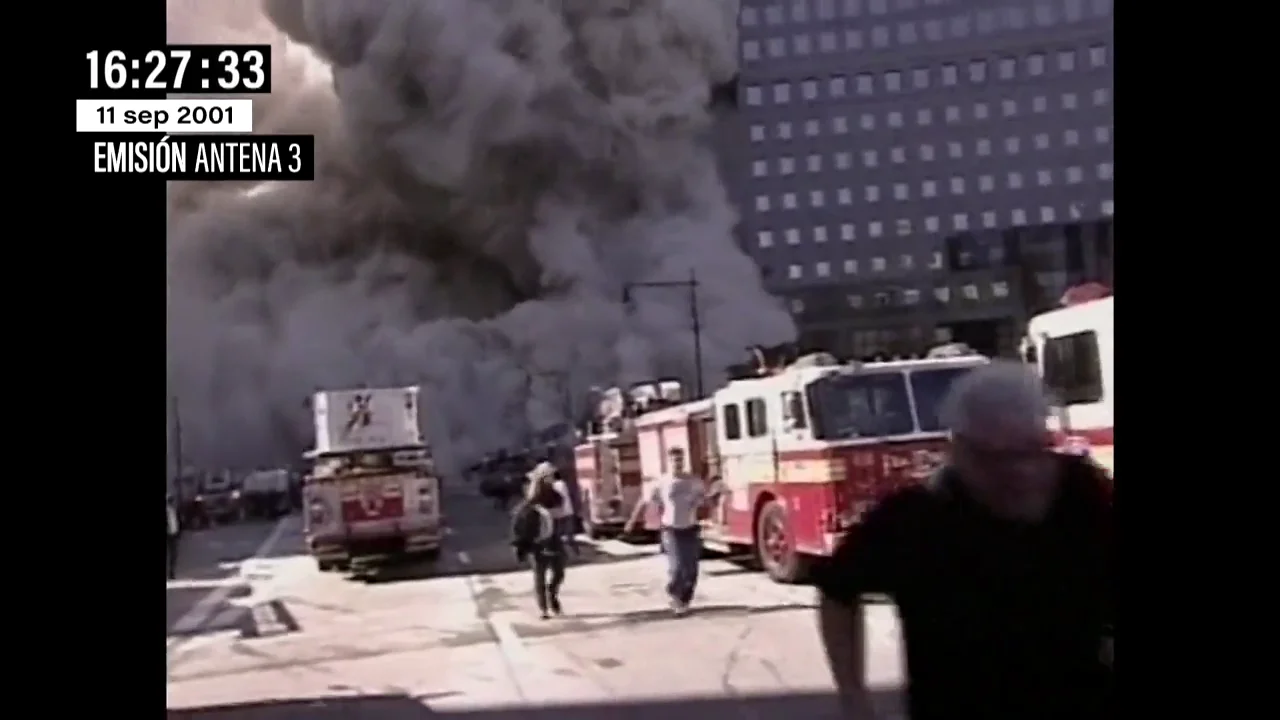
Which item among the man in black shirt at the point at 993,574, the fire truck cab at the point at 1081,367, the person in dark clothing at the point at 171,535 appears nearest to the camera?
the man in black shirt at the point at 993,574

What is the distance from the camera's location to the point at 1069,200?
12.1 feet

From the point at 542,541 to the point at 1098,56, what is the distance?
6.63ft

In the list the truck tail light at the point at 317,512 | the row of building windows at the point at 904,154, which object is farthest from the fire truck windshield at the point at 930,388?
the truck tail light at the point at 317,512

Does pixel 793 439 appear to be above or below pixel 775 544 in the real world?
above

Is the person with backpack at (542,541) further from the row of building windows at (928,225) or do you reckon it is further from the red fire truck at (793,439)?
the row of building windows at (928,225)

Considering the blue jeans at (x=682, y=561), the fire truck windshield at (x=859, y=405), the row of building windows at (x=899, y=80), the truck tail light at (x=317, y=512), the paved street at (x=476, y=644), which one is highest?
the row of building windows at (x=899, y=80)

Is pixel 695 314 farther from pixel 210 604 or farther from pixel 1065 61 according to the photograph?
pixel 210 604

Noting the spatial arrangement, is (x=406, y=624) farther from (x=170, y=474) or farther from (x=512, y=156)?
(x=512, y=156)

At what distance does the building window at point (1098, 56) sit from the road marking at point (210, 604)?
2.52 metres

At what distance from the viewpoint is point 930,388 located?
3.57m

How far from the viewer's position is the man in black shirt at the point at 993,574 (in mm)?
3242

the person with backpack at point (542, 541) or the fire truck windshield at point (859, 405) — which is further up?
the fire truck windshield at point (859, 405)

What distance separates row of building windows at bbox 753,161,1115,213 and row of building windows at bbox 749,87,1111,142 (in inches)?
6.4

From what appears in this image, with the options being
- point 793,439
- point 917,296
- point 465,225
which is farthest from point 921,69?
point 465,225
